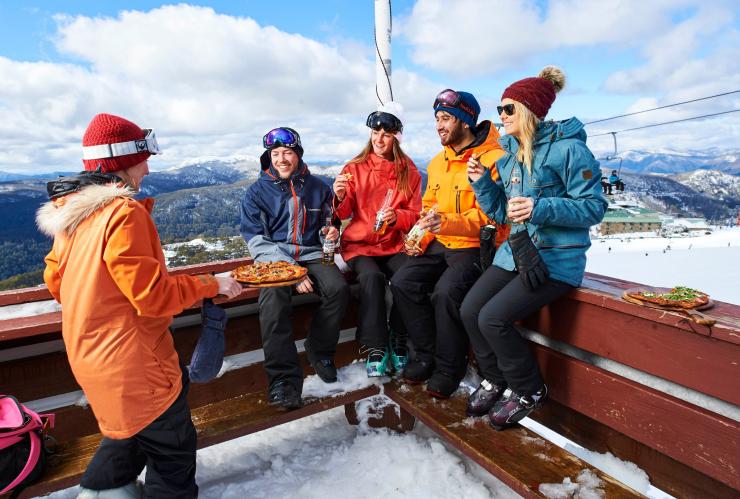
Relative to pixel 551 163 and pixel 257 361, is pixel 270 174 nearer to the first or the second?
pixel 257 361

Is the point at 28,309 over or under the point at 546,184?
under

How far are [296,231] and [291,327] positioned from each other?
86 centimetres

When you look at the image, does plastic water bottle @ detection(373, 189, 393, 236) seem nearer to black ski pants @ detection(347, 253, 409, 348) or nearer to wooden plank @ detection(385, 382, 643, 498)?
black ski pants @ detection(347, 253, 409, 348)

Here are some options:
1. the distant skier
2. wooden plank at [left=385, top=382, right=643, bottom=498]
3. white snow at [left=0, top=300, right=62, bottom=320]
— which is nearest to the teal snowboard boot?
wooden plank at [left=385, top=382, right=643, bottom=498]

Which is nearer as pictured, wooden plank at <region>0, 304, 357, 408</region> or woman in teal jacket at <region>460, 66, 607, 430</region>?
woman in teal jacket at <region>460, 66, 607, 430</region>

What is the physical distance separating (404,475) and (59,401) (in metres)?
2.32

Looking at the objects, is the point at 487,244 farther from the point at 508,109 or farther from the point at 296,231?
the point at 296,231

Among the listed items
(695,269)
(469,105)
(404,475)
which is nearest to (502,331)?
(404,475)

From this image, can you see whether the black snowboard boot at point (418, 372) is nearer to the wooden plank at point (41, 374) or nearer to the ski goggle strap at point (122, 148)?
the wooden plank at point (41, 374)

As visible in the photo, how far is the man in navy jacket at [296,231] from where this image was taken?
3268mm

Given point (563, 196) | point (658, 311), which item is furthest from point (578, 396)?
point (563, 196)

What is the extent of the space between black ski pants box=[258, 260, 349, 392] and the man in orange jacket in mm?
451

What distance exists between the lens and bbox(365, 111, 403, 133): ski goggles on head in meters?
3.96

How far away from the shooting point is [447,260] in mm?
3285
